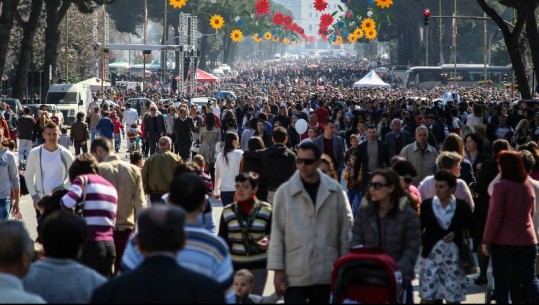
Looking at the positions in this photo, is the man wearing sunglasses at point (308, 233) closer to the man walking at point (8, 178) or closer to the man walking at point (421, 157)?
the man walking at point (8, 178)

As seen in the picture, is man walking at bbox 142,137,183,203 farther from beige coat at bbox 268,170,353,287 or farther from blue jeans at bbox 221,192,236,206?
beige coat at bbox 268,170,353,287

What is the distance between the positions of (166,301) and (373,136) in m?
10.5

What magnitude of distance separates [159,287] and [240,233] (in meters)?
3.86

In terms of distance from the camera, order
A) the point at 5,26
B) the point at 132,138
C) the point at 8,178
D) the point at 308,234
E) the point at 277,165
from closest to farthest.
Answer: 1. the point at 308,234
2. the point at 277,165
3. the point at 8,178
4. the point at 132,138
5. the point at 5,26

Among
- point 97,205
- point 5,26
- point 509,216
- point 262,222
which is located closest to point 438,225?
point 509,216

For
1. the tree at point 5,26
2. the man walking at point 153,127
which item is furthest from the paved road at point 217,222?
the tree at point 5,26

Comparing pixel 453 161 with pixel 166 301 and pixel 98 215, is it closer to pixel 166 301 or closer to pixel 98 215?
pixel 98 215

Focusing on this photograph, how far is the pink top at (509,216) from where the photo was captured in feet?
31.3

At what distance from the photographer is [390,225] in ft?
26.3

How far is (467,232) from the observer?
9008 millimetres

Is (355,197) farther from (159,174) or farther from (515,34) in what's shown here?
(515,34)

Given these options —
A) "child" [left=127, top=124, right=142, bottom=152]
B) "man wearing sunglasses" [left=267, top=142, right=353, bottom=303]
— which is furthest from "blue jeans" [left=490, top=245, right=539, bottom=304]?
"child" [left=127, top=124, right=142, bottom=152]

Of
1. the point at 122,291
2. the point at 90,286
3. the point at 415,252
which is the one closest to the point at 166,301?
the point at 122,291

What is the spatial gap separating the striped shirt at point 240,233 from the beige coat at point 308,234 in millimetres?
702
